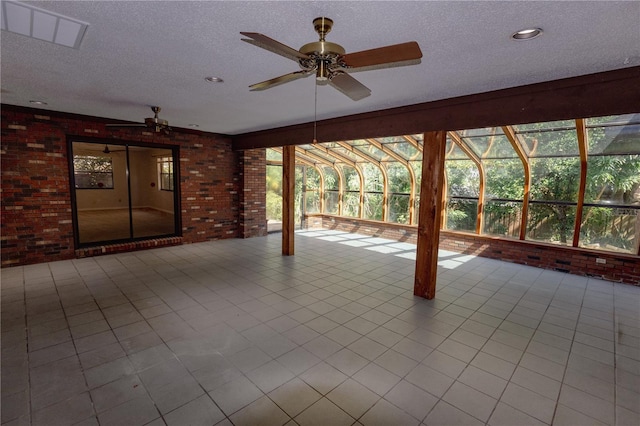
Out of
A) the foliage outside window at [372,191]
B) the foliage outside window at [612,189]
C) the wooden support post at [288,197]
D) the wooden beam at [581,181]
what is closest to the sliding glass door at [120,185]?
the wooden support post at [288,197]

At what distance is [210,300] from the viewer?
3924 mm

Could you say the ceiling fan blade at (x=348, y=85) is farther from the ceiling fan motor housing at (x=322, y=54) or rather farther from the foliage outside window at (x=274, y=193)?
the foliage outside window at (x=274, y=193)

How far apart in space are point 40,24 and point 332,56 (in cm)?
215

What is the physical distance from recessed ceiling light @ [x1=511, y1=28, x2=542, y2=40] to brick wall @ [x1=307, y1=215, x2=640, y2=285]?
5123mm

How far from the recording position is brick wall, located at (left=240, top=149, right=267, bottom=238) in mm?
7883

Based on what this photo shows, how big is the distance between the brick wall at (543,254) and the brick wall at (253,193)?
12.3 feet

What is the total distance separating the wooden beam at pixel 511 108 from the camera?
2631 millimetres

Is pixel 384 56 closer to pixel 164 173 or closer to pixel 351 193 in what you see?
pixel 351 193

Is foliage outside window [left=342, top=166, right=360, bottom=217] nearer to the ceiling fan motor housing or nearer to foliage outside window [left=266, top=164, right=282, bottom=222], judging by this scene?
foliage outside window [left=266, top=164, right=282, bottom=222]

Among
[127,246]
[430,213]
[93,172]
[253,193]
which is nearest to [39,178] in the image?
[127,246]

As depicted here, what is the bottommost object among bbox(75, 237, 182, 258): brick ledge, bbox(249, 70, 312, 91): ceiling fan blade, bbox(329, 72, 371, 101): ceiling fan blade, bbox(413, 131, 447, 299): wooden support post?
bbox(75, 237, 182, 258): brick ledge

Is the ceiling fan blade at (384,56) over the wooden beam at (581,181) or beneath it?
over

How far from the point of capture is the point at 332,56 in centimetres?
176

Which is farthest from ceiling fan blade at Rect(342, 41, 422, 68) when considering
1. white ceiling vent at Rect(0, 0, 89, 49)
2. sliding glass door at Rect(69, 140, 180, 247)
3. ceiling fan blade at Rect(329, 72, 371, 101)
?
sliding glass door at Rect(69, 140, 180, 247)
